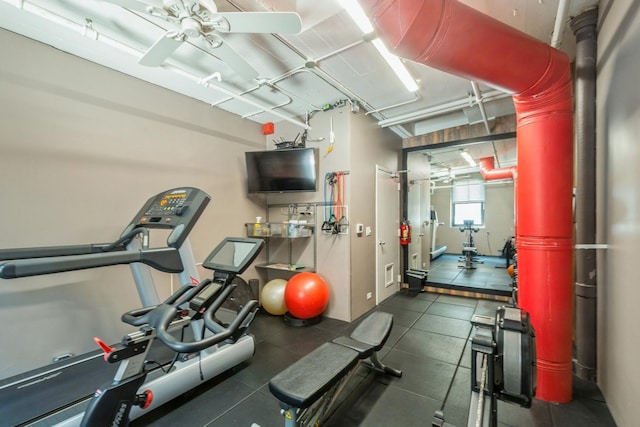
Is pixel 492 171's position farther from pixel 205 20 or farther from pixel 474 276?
pixel 205 20

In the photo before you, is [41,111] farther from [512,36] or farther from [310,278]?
[512,36]

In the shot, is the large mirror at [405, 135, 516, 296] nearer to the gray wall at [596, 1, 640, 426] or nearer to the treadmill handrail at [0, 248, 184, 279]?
the gray wall at [596, 1, 640, 426]

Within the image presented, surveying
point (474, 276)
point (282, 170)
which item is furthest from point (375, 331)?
point (474, 276)

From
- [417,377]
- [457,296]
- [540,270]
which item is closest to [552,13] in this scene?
[540,270]

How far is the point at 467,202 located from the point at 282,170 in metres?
8.29

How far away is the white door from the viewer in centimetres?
443

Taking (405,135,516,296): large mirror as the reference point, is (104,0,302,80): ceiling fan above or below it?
above

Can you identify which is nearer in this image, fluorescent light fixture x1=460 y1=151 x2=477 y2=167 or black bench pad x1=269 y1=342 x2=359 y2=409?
black bench pad x1=269 y1=342 x2=359 y2=409

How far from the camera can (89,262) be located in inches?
66.5

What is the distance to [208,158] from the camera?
146 inches

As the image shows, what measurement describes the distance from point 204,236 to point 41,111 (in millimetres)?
2007

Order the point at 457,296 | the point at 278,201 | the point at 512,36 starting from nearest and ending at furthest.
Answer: the point at 512,36 < the point at 278,201 < the point at 457,296

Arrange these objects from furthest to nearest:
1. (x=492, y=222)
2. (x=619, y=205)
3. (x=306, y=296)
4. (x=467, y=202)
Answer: (x=467, y=202) → (x=492, y=222) → (x=306, y=296) → (x=619, y=205)

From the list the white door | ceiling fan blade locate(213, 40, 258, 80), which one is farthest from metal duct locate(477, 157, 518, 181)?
ceiling fan blade locate(213, 40, 258, 80)
